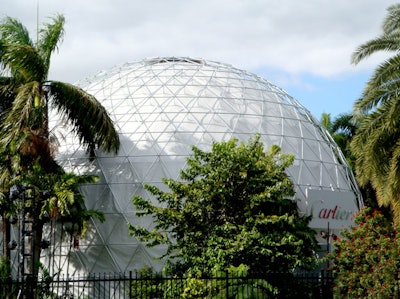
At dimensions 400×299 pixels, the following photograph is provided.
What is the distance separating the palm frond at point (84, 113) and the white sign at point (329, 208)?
862 cm

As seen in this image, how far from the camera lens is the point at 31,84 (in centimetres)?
2616

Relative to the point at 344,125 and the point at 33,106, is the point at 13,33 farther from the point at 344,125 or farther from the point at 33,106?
the point at 344,125

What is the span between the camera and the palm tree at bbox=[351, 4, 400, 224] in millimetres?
22734

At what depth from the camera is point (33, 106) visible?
84.3 feet

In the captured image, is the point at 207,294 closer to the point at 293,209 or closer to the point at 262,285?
the point at 262,285

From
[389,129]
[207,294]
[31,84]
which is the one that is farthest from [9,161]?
[389,129]

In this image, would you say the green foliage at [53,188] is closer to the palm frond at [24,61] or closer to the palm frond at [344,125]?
the palm frond at [24,61]

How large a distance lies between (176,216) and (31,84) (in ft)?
23.1

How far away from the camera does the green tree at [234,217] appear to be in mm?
24156

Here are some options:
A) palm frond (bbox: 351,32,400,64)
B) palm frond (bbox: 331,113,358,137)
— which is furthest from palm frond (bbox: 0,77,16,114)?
palm frond (bbox: 331,113,358,137)

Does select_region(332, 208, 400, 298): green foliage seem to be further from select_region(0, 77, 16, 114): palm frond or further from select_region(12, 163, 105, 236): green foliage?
select_region(0, 77, 16, 114): palm frond

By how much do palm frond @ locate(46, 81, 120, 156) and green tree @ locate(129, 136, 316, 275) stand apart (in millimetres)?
3860

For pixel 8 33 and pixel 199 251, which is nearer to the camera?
pixel 199 251

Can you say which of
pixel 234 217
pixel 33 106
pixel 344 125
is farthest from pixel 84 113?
pixel 344 125
